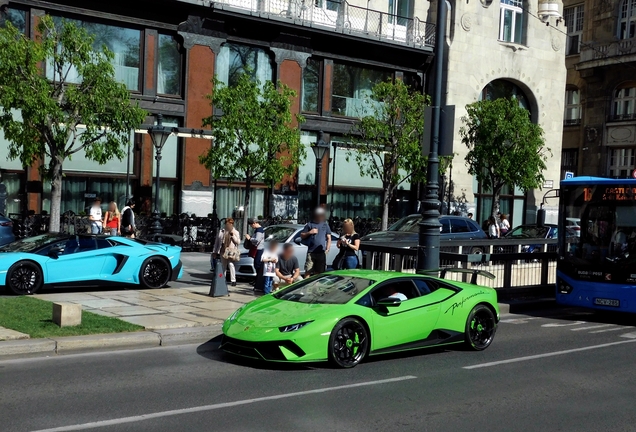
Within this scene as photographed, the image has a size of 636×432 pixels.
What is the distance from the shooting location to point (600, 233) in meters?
15.7

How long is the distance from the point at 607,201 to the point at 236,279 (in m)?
8.89

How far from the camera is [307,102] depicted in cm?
3212

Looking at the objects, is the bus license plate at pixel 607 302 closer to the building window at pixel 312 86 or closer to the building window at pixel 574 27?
the building window at pixel 312 86

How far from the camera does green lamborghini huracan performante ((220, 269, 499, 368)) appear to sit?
33.2 feet

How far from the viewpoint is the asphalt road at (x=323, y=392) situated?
7.77m

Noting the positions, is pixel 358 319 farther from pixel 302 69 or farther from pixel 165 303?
pixel 302 69

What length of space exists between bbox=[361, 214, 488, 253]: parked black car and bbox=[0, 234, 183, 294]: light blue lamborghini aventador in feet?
23.6

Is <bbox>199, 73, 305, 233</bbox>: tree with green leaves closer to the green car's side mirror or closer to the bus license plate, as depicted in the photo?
the bus license plate

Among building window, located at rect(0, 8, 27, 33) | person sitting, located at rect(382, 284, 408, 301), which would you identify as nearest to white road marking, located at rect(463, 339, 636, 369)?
person sitting, located at rect(382, 284, 408, 301)

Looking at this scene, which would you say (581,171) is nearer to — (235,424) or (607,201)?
(607,201)

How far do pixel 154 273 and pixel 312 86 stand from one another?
642 inches

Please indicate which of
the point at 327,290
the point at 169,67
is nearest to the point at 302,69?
the point at 169,67

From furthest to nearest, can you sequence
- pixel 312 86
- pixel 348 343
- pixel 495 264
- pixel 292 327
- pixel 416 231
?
pixel 312 86
pixel 416 231
pixel 495 264
pixel 348 343
pixel 292 327

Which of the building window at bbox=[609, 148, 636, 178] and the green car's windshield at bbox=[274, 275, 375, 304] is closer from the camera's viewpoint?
the green car's windshield at bbox=[274, 275, 375, 304]
